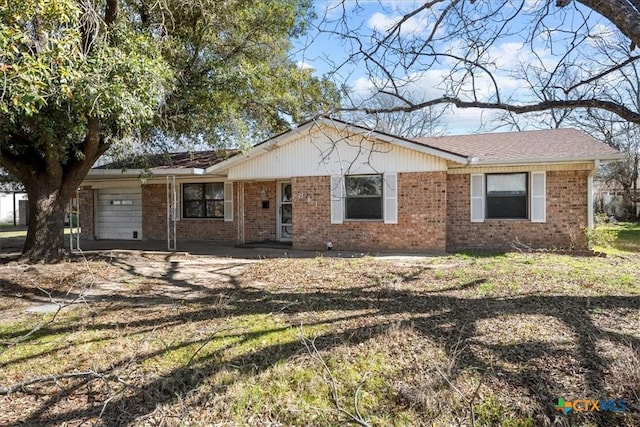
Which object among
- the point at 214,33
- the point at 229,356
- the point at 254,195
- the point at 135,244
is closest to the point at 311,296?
the point at 229,356

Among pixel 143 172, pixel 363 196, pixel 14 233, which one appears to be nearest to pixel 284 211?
pixel 363 196

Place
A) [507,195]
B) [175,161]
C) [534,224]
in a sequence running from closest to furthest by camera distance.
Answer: [534,224]
[507,195]
[175,161]

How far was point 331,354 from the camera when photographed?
4270 millimetres

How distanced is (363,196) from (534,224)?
4.70 metres

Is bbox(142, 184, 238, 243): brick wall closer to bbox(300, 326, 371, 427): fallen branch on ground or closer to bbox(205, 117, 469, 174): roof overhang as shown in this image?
bbox(205, 117, 469, 174): roof overhang

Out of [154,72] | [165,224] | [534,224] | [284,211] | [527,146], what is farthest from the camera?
[165,224]

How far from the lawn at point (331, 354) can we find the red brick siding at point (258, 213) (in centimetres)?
761

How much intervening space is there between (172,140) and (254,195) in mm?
3749

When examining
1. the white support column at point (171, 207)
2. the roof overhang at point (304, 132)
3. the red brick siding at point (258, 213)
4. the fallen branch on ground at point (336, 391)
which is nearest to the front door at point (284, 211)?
the red brick siding at point (258, 213)

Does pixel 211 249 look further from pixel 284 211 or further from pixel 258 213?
pixel 284 211

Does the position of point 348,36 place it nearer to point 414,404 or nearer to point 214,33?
point 414,404

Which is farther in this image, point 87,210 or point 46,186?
point 87,210

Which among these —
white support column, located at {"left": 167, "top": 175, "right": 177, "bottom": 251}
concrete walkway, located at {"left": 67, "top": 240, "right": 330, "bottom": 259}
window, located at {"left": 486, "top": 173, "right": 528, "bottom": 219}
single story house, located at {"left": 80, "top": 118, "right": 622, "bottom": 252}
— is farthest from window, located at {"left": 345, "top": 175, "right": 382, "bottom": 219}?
white support column, located at {"left": 167, "top": 175, "right": 177, "bottom": 251}

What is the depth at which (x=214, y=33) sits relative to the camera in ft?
32.2
